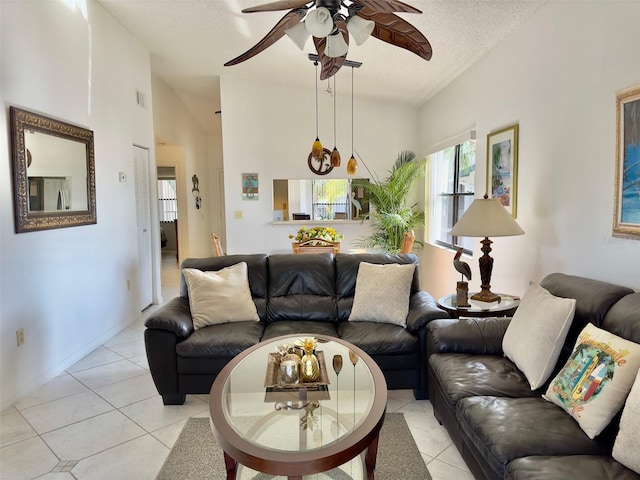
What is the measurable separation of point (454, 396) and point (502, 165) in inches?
85.3

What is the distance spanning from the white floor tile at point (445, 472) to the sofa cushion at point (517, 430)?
29cm

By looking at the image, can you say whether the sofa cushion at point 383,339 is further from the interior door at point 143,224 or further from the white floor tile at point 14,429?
the interior door at point 143,224

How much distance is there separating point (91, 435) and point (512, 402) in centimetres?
225

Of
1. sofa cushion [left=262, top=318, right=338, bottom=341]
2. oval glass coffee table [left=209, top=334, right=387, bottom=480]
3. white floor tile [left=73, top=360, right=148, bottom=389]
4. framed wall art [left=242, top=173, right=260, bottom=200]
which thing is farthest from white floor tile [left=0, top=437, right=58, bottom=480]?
framed wall art [left=242, top=173, right=260, bottom=200]

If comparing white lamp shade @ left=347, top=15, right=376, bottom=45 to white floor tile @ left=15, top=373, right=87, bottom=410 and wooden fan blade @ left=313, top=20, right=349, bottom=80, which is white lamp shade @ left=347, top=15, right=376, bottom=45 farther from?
white floor tile @ left=15, top=373, right=87, bottom=410

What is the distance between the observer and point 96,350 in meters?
3.54

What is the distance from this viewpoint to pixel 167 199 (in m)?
10.1

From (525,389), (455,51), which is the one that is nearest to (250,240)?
(455,51)

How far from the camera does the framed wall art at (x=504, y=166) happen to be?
3088mm

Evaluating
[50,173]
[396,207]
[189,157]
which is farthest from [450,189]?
[189,157]

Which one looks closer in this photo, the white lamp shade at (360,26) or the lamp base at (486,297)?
the white lamp shade at (360,26)

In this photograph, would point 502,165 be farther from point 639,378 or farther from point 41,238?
point 41,238

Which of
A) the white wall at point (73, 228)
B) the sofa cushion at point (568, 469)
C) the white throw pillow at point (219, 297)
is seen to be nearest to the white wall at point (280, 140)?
the white wall at point (73, 228)

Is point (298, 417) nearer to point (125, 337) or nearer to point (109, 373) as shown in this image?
point (109, 373)
